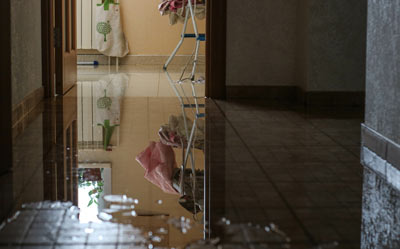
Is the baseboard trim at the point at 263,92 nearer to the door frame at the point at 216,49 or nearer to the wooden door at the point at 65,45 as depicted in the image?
the door frame at the point at 216,49

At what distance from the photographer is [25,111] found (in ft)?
11.1

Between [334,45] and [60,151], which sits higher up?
[334,45]

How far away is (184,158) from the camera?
243cm

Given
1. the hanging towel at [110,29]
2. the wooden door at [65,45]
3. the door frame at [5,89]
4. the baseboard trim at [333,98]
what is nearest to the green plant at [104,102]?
the wooden door at [65,45]

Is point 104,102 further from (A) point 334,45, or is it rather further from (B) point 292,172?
(B) point 292,172

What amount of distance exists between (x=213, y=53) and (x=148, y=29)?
3376 millimetres

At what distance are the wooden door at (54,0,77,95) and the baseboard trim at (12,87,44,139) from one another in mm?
434

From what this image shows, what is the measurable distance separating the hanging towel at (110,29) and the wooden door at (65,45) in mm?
2382

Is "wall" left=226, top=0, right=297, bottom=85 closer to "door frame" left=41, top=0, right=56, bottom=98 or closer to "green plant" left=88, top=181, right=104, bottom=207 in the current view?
"door frame" left=41, top=0, right=56, bottom=98

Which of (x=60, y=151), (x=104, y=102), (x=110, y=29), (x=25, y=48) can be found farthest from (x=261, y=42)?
(x=110, y=29)

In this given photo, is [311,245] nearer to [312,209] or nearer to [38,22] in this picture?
[312,209]

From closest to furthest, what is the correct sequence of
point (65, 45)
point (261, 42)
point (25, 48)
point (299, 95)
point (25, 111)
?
point (25, 111), point (25, 48), point (299, 95), point (261, 42), point (65, 45)

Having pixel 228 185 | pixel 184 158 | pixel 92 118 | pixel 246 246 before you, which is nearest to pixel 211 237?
pixel 246 246

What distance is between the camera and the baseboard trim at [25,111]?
300cm
